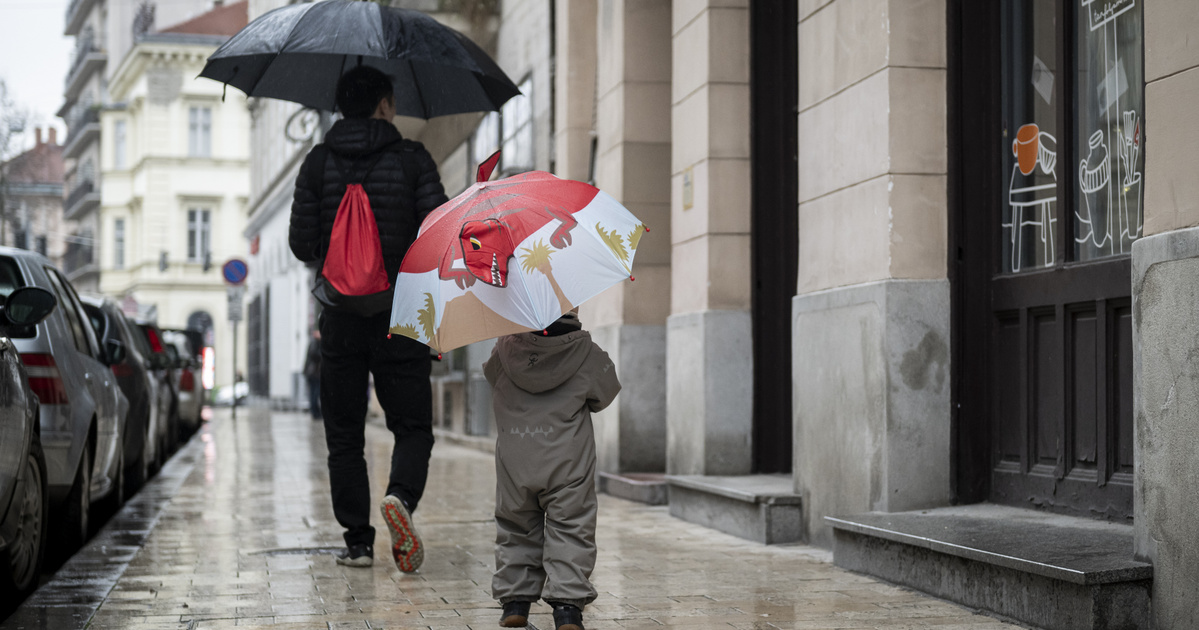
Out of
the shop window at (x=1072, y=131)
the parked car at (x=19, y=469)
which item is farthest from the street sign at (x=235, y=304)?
the shop window at (x=1072, y=131)

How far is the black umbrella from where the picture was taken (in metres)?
7.04

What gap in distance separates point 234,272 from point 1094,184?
2534 cm

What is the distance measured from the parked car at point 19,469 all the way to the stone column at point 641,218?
5.49m

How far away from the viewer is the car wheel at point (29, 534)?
622 cm

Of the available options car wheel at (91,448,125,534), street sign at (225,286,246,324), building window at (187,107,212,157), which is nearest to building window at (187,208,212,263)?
building window at (187,107,212,157)

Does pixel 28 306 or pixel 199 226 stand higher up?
pixel 199 226

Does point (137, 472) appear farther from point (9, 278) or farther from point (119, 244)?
point (119, 244)

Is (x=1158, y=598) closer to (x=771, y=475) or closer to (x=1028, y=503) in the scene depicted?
(x=1028, y=503)

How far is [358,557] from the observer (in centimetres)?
711

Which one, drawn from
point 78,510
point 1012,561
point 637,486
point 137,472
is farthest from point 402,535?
point 137,472

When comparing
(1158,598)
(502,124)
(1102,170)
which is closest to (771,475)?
(1102,170)

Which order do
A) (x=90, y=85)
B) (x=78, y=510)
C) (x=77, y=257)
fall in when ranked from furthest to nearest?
(x=90, y=85), (x=77, y=257), (x=78, y=510)

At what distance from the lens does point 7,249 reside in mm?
8172

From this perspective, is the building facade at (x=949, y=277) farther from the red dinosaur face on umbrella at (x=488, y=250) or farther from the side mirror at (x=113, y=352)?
the side mirror at (x=113, y=352)
